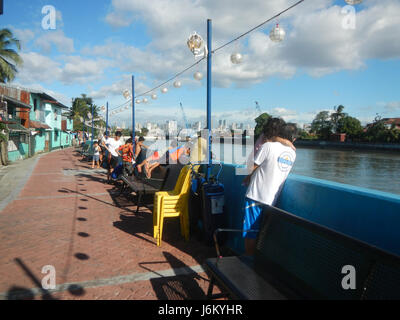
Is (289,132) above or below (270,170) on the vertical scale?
above

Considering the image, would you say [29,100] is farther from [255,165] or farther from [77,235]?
[255,165]

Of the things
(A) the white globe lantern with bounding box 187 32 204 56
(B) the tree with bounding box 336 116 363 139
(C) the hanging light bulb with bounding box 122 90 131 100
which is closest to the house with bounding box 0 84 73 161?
(C) the hanging light bulb with bounding box 122 90 131 100

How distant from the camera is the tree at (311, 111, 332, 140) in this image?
96812 mm

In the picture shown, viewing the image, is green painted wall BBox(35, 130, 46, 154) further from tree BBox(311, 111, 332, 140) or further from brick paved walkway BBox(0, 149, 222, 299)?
tree BBox(311, 111, 332, 140)

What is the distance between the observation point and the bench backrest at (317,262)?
1625mm

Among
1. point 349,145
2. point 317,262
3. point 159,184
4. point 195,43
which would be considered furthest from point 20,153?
point 349,145

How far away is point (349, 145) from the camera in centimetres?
7825

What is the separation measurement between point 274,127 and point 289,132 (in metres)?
0.17

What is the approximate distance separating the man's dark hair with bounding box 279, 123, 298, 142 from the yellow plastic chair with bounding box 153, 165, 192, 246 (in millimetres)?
1869

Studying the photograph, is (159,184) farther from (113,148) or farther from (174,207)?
(113,148)

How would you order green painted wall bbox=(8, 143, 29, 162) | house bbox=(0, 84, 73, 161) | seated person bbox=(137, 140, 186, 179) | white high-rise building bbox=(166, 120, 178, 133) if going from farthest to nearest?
house bbox=(0, 84, 73, 161) → green painted wall bbox=(8, 143, 29, 162) → white high-rise building bbox=(166, 120, 178, 133) → seated person bbox=(137, 140, 186, 179)

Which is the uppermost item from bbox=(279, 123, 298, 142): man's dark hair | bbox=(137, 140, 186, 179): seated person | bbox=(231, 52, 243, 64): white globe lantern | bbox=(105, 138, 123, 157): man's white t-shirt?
bbox=(231, 52, 243, 64): white globe lantern

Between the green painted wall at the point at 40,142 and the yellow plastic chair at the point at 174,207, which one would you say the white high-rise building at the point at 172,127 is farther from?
the green painted wall at the point at 40,142

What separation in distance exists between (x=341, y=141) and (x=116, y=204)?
88.5m
